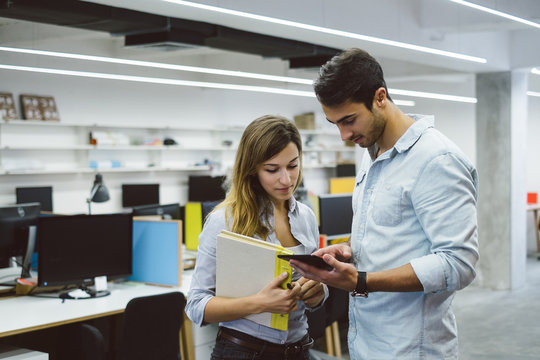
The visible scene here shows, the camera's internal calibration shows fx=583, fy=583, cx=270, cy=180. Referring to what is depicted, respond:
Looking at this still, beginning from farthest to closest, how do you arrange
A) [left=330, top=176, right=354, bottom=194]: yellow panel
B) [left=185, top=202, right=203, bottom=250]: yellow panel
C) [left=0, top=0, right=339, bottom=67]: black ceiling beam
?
[left=330, top=176, right=354, bottom=194]: yellow panel, [left=185, top=202, right=203, bottom=250]: yellow panel, [left=0, top=0, right=339, bottom=67]: black ceiling beam

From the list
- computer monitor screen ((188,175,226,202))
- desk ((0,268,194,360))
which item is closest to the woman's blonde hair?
desk ((0,268,194,360))

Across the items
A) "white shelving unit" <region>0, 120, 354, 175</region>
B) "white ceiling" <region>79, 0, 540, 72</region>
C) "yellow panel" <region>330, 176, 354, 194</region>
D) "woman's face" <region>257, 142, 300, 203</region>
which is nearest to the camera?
"woman's face" <region>257, 142, 300, 203</region>

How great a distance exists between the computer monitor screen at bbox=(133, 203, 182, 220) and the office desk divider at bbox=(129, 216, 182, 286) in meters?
0.73

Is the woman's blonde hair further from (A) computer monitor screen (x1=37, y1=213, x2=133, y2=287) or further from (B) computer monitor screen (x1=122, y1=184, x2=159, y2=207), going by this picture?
(B) computer monitor screen (x1=122, y1=184, x2=159, y2=207)

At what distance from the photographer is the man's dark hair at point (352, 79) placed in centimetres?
162

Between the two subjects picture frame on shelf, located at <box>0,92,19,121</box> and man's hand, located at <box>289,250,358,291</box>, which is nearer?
man's hand, located at <box>289,250,358,291</box>

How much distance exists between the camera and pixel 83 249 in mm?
3756

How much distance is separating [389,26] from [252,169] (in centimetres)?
466

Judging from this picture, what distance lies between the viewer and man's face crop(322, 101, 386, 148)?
5.40ft

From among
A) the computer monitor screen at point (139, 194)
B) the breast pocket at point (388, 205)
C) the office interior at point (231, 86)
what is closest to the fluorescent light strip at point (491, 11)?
the office interior at point (231, 86)

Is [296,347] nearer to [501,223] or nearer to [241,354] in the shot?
[241,354]

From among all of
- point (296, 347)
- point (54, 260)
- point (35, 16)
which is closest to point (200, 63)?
point (35, 16)

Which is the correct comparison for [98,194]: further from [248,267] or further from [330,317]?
[248,267]

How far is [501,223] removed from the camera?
780 cm
